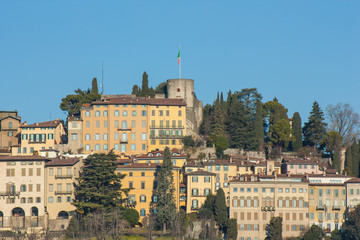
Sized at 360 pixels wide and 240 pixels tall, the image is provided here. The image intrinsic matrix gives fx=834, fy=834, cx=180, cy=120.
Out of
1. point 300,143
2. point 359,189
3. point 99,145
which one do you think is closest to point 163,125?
point 99,145

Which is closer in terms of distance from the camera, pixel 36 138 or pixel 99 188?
pixel 99 188

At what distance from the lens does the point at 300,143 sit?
382ft

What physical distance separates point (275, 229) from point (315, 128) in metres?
24.8

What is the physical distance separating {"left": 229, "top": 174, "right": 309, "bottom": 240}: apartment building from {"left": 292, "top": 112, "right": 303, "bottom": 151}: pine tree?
18166mm

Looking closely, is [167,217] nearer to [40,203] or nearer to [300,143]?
[40,203]

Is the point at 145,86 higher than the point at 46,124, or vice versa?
the point at 145,86

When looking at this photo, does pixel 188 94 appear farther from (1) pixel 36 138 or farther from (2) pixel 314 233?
(2) pixel 314 233

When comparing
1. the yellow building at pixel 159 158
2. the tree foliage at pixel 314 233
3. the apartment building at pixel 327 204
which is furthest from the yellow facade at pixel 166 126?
the tree foliage at pixel 314 233

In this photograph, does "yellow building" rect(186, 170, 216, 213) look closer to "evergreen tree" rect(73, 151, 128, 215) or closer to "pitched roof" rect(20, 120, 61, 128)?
"evergreen tree" rect(73, 151, 128, 215)

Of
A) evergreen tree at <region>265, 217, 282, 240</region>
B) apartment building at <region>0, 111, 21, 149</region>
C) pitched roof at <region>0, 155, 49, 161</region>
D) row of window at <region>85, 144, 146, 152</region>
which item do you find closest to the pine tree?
row of window at <region>85, 144, 146, 152</region>

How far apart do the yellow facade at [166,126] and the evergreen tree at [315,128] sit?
57.8ft

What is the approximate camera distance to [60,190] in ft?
324

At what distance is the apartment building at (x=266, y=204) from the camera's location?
9675cm

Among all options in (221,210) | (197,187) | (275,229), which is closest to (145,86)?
(197,187)
